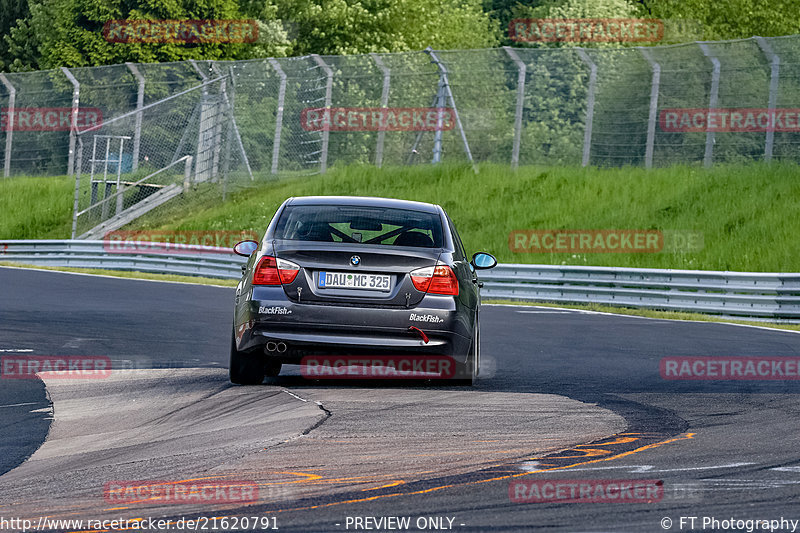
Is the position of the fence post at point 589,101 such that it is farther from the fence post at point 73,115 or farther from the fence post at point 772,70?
the fence post at point 73,115

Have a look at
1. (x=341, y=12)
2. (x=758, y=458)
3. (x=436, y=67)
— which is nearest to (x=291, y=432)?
(x=758, y=458)

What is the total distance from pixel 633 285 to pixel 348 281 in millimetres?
13442

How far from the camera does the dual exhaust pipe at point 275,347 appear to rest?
31.4ft

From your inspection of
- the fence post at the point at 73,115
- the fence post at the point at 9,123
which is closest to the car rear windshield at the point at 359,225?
the fence post at the point at 73,115

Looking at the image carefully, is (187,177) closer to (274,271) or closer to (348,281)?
(274,271)

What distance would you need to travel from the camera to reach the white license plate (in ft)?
31.6

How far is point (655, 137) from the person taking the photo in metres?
30.4

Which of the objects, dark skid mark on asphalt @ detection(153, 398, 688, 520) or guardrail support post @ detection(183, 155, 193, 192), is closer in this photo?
Result: dark skid mark on asphalt @ detection(153, 398, 688, 520)

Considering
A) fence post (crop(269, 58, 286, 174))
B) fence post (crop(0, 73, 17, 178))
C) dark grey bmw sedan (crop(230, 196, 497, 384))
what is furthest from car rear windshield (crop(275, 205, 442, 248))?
fence post (crop(0, 73, 17, 178))

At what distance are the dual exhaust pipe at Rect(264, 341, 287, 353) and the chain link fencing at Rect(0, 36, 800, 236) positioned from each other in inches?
818

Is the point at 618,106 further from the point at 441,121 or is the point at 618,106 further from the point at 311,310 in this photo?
the point at 311,310

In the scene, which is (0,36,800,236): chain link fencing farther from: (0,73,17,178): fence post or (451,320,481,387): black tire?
(451,320,481,387): black tire

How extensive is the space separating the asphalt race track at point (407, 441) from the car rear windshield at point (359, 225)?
3.68 feet

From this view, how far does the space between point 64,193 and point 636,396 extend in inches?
1350
